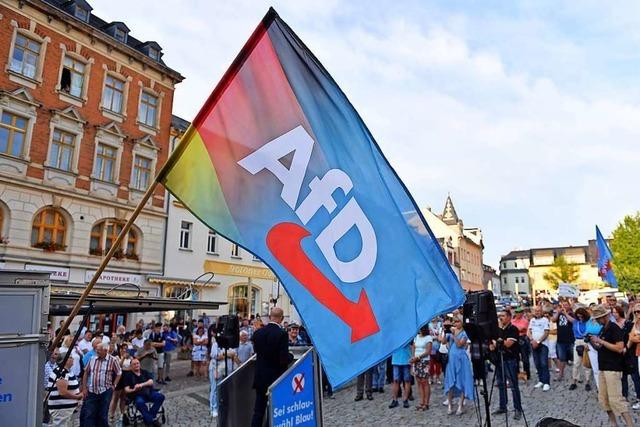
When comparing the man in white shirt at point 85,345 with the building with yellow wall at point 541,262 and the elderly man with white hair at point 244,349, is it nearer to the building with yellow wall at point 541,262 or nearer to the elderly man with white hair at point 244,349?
the elderly man with white hair at point 244,349

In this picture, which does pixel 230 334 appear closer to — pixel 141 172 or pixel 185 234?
pixel 141 172

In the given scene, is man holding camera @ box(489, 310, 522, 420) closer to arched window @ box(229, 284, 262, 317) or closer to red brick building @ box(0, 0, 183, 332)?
red brick building @ box(0, 0, 183, 332)

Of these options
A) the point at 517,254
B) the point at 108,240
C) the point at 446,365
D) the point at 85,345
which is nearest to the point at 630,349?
the point at 446,365

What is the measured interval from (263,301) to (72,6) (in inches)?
795

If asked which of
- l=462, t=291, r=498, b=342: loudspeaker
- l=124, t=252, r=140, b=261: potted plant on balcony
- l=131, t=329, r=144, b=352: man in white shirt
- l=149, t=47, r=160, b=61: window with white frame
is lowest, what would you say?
l=131, t=329, r=144, b=352: man in white shirt

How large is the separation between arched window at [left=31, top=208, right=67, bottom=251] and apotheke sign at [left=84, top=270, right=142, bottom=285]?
1816 mm

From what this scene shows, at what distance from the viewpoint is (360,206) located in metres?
3.98

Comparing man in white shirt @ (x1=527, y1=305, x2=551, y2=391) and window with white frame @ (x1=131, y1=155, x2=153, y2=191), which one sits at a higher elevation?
window with white frame @ (x1=131, y1=155, x2=153, y2=191)

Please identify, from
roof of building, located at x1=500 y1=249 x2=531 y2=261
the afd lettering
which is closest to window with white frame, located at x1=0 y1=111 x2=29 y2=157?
the afd lettering

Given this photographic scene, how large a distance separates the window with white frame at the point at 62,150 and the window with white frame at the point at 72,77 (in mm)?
2082

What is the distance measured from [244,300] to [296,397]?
2708 cm

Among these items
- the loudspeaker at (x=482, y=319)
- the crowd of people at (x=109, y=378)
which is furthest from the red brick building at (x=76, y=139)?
the loudspeaker at (x=482, y=319)

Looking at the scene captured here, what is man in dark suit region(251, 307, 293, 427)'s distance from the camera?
22.0 ft

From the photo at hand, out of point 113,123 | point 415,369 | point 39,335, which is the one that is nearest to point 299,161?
point 39,335
